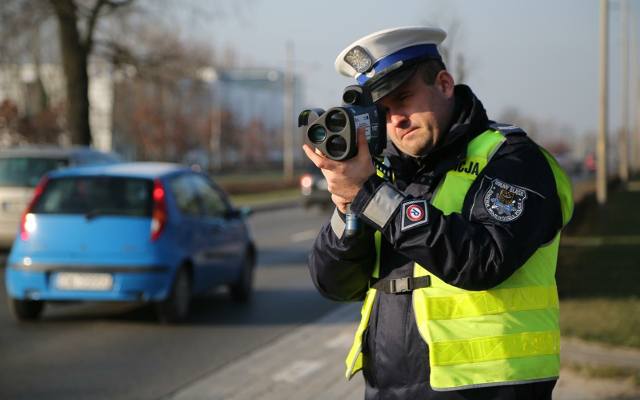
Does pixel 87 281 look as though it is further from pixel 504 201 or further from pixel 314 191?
pixel 314 191

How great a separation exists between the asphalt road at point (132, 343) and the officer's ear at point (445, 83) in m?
4.34

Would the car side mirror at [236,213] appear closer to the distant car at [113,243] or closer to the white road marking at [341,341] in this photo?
the distant car at [113,243]

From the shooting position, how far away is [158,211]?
A: 944 cm

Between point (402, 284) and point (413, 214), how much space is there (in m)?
0.27

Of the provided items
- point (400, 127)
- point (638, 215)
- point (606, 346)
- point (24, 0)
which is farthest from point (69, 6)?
point (400, 127)

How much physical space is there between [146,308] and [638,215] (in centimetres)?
1792

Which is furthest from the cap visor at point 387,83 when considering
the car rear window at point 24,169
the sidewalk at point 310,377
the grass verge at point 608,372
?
the car rear window at point 24,169

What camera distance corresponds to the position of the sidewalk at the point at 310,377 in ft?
20.6

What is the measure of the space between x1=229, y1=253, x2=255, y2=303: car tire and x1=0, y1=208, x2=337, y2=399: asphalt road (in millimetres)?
153

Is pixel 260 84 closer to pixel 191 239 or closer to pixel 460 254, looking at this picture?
pixel 191 239

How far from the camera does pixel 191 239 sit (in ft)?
32.0

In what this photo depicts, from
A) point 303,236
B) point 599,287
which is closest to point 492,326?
point 599,287

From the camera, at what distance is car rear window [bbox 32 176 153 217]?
9438mm

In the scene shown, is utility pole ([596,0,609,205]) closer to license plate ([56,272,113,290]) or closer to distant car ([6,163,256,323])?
distant car ([6,163,256,323])
